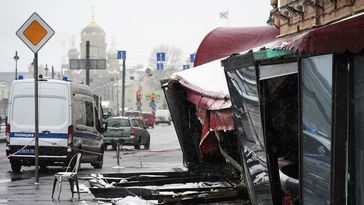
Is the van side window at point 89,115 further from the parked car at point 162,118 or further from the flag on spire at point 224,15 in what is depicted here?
the parked car at point 162,118

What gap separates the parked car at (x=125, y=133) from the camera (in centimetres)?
3853

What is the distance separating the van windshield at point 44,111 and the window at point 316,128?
14058mm

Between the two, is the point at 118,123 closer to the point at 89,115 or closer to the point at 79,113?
the point at 89,115

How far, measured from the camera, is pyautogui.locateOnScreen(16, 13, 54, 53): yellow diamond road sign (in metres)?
16.8

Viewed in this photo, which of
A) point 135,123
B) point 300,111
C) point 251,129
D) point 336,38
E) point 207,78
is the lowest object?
point 135,123

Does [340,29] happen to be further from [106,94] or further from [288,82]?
[106,94]

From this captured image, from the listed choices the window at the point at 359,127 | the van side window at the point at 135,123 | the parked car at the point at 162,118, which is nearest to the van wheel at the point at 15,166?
the window at the point at 359,127

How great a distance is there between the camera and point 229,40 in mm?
21125

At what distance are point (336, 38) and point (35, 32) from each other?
1142 centimetres

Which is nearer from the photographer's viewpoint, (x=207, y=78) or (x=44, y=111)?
(x=207, y=78)

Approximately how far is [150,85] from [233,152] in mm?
143769

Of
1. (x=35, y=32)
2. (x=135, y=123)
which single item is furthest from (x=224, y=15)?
(x=35, y=32)

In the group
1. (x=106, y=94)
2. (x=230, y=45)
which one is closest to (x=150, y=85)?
(x=106, y=94)

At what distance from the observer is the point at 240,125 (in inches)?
386
